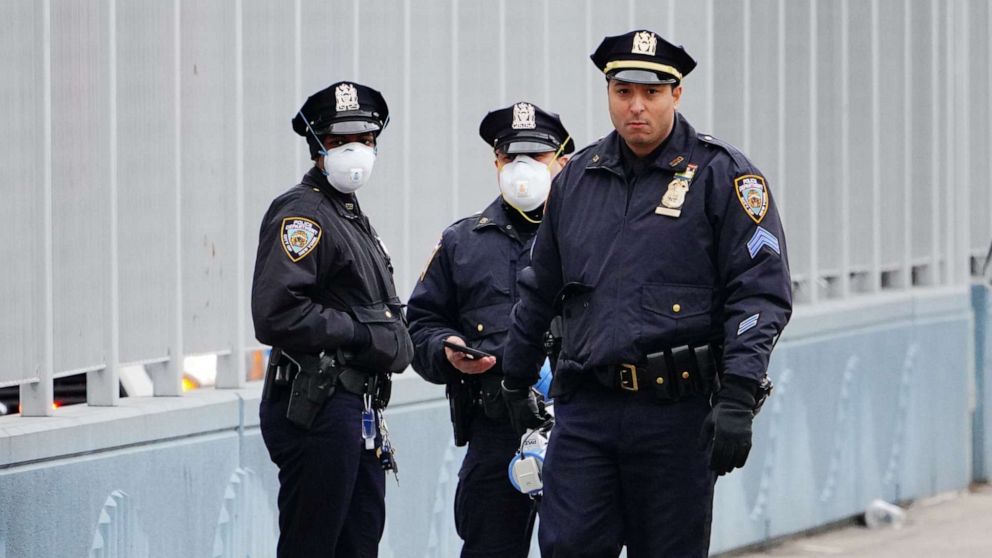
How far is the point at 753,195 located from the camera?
17.9ft

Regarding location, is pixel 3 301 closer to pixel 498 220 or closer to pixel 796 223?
pixel 498 220

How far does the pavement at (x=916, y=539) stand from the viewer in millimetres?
10188

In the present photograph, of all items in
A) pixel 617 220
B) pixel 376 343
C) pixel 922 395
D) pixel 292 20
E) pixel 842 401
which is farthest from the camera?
pixel 922 395

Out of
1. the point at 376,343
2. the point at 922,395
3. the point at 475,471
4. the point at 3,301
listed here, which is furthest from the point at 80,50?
the point at 922,395

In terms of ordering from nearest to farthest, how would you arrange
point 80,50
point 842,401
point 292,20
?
point 80,50 → point 292,20 → point 842,401

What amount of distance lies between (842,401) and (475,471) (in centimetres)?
494

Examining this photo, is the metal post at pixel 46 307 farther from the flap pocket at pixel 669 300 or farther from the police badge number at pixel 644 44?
the flap pocket at pixel 669 300

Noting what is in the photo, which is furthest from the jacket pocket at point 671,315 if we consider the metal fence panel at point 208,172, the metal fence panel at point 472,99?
the metal fence panel at point 472,99

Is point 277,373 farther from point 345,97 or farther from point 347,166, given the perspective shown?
point 345,97

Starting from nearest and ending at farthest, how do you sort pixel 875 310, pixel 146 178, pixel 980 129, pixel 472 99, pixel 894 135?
1. pixel 146 178
2. pixel 472 99
3. pixel 875 310
4. pixel 894 135
5. pixel 980 129

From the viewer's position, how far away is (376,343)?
6.27m

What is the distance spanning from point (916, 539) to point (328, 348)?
5503mm

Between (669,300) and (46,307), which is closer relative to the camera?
(669,300)

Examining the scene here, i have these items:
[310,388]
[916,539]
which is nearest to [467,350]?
[310,388]
